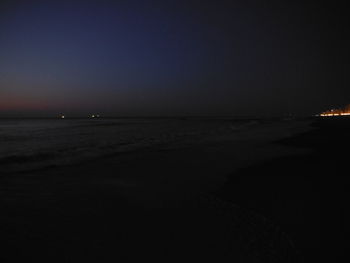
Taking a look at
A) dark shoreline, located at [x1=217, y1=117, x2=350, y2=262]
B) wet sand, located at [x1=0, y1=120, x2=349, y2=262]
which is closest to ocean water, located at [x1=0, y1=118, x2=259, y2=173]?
wet sand, located at [x1=0, y1=120, x2=349, y2=262]

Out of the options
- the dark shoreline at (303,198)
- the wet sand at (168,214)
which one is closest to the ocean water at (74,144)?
the wet sand at (168,214)

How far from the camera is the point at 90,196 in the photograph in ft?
29.0

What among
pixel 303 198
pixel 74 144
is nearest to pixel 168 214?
pixel 303 198

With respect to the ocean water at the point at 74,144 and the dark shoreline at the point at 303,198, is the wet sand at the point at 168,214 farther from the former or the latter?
the ocean water at the point at 74,144

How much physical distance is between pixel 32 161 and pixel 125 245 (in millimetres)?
13613

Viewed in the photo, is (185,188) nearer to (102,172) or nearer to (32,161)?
(102,172)

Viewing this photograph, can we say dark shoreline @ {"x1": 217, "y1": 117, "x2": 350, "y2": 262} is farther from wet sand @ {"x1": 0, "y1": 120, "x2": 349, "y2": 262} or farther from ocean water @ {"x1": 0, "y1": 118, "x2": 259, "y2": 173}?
ocean water @ {"x1": 0, "y1": 118, "x2": 259, "y2": 173}

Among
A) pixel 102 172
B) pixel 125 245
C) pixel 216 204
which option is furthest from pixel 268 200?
pixel 102 172

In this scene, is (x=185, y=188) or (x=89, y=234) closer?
(x=89, y=234)

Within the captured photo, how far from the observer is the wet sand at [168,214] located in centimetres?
507

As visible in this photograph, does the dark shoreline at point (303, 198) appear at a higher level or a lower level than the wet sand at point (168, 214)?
higher

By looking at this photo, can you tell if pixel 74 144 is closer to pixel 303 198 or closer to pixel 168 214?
pixel 168 214

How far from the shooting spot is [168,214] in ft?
22.8

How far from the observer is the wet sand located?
199 inches
